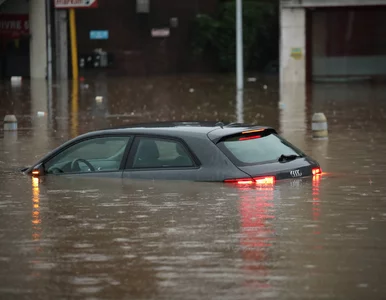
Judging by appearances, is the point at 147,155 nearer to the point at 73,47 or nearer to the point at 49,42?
the point at 49,42

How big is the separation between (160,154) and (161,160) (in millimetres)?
72

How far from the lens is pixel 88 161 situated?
48.1 ft

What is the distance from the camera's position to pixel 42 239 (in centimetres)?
1125

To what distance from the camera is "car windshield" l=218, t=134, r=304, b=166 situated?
13484 millimetres

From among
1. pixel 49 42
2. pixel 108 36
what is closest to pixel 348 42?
pixel 49 42

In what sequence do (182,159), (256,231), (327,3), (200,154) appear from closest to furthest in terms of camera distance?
(256,231) → (200,154) → (182,159) → (327,3)

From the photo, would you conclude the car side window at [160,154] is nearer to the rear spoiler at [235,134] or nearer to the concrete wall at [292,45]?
the rear spoiler at [235,134]

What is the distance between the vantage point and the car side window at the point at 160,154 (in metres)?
13.7

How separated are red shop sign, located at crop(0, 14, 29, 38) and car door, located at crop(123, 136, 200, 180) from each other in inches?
1784

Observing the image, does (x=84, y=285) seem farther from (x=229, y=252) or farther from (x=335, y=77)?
(x=335, y=77)

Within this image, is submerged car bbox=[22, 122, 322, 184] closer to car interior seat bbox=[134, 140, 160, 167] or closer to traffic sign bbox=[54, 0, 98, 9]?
car interior seat bbox=[134, 140, 160, 167]

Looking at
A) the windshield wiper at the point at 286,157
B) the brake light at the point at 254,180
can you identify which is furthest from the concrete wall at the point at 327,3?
the brake light at the point at 254,180

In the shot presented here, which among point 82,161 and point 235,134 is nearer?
point 235,134

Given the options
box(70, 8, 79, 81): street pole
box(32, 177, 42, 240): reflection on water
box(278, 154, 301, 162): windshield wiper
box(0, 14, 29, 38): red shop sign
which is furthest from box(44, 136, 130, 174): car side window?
box(0, 14, 29, 38): red shop sign
